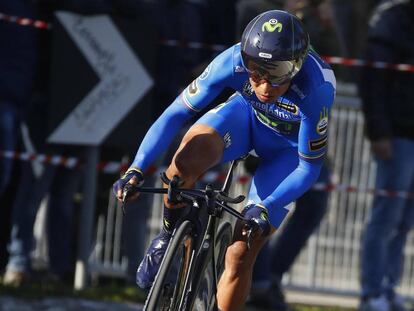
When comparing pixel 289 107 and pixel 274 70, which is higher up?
pixel 274 70

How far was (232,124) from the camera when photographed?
8562mm

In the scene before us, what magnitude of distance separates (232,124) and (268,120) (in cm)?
23

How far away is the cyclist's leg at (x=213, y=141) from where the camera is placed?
812 cm

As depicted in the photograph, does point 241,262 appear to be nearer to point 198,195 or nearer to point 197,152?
point 197,152

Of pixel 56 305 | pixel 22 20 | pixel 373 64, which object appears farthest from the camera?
pixel 373 64

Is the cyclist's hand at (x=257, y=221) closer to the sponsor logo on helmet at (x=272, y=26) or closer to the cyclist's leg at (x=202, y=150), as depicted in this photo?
the cyclist's leg at (x=202, y=150)

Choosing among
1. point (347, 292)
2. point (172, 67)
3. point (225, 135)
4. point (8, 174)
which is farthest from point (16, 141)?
point (347, 292)

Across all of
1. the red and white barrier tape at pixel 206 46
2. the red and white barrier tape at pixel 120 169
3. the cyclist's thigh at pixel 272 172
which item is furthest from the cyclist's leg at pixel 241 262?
the red and white barrier tape at pixel 206 46

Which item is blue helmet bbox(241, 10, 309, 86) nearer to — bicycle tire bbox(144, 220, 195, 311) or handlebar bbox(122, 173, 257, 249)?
handlebar bbox(122, 173, 257, 249)

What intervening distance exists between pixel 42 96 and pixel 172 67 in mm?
1043

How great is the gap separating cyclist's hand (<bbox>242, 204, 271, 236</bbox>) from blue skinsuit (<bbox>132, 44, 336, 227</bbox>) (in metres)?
0.15

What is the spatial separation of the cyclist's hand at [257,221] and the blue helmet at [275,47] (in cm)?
71

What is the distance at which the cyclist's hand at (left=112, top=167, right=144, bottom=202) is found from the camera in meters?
7.72

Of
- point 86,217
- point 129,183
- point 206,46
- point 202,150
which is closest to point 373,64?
point 206,46
